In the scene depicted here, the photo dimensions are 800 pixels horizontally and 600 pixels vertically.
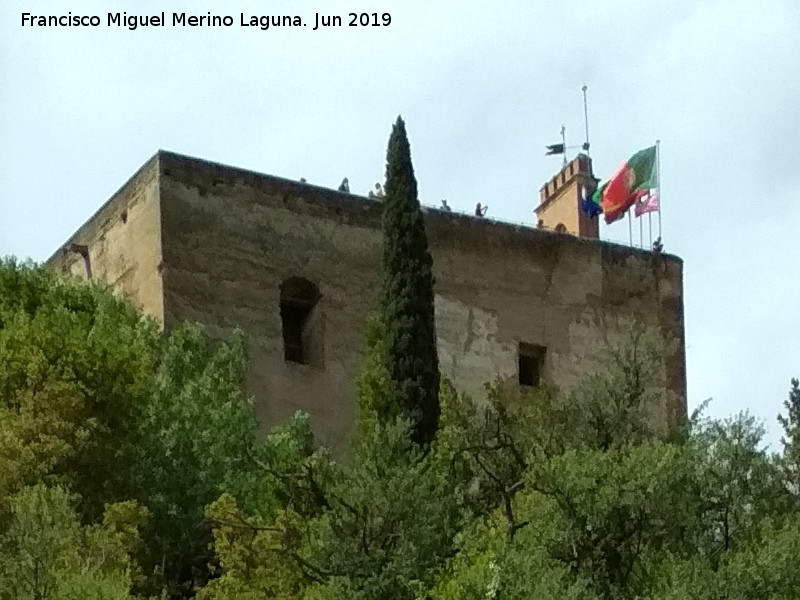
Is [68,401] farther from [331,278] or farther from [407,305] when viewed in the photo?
[331,278]

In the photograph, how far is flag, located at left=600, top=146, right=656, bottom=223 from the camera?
2833 cm

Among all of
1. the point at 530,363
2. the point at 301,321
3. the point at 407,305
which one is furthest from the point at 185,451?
the point at 530,363

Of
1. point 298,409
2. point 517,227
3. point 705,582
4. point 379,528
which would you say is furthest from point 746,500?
point 517,227

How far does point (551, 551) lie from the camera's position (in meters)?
15.3

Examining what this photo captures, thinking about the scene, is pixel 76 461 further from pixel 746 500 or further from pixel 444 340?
pixel 444 340

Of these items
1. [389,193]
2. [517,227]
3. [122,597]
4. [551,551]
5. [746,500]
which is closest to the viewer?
[122,597]

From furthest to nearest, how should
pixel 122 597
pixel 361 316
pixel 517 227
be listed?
1. pixel 517 227
2. pixel 361 316
3. pixel 122 597

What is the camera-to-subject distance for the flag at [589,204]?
29.2m

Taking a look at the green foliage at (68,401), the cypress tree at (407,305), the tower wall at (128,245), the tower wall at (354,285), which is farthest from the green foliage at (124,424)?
the tower wall at (354,285)

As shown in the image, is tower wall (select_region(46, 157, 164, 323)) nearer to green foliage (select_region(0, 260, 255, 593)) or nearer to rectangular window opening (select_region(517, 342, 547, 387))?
green foliage (select_region(0, 260, 255, 593))

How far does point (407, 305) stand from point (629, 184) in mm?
8576

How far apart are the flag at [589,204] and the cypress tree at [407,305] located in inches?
313

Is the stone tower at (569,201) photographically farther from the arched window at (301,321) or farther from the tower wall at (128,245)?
the tower wall at (128,245)

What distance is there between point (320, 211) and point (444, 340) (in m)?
2.12
